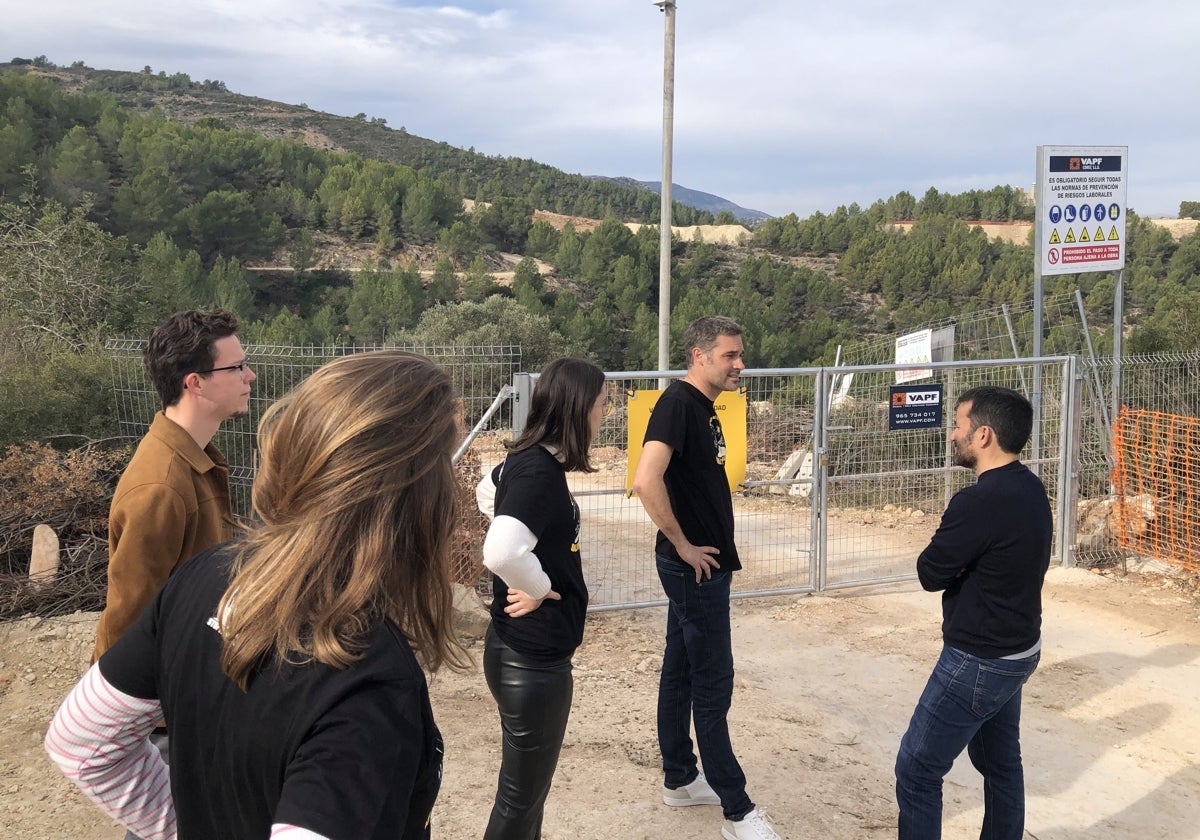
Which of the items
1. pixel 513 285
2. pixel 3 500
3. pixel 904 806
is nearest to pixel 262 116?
pixel 513 285

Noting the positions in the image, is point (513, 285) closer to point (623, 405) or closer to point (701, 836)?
point (623, 405)

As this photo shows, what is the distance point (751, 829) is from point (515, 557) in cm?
165

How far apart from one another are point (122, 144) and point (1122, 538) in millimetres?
32886

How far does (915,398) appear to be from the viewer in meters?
6.89

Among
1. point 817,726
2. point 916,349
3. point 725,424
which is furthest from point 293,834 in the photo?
point 916,349

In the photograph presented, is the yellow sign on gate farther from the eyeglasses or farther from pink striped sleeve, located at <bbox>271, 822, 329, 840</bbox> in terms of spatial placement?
pink striped sleeve, located at <bbox>271, 822, 329, 840</bbox>

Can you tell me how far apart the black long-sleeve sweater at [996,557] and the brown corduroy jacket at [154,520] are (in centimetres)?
218

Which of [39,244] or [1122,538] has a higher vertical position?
[39,244]

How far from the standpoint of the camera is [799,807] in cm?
388

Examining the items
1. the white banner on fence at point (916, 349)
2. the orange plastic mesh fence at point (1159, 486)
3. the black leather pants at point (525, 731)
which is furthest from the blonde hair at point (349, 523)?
the orange plastic mesh fence at point (1159, 486)

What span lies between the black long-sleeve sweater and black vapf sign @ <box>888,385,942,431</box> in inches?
160

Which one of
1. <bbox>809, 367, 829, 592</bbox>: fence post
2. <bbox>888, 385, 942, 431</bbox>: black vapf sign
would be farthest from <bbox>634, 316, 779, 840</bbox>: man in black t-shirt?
<bbox>888, 385, 942, 431</bbox>: black vapf sign

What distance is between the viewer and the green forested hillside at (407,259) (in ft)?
49.1

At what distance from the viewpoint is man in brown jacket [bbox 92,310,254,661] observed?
2113mm
